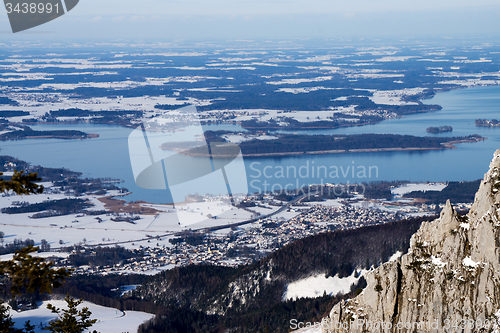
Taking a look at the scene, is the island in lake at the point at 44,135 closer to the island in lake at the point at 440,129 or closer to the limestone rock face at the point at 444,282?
the island in lake at the point at 440,129

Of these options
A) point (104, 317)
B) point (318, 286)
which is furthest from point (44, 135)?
point (104, 317)

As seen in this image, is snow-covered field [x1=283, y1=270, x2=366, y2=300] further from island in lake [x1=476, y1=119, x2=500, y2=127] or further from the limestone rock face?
island in lake [x1=476, y1=119, x2=500, y2=127]

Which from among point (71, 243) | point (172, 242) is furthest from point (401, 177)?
point (71, 243)

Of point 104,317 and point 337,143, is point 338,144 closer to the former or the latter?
point 337,143

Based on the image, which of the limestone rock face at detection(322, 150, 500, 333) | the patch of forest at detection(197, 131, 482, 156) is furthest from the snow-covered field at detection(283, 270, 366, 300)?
the patch of forest at detection(197, 131, 482, 156)

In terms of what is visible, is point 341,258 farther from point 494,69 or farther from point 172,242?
point 494,69

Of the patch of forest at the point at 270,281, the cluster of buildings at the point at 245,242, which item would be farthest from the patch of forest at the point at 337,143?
the patch of forest at the point at 270,281
